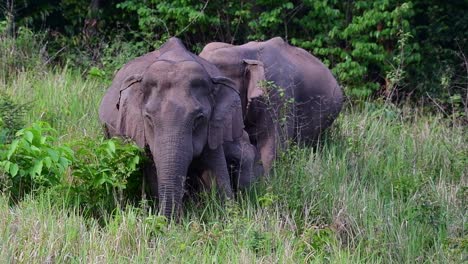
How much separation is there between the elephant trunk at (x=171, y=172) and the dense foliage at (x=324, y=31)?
5.86m

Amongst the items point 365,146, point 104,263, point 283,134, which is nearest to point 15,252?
point 104,263

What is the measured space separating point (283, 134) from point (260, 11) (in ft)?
18.9

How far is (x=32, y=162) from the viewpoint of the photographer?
8805 millimetres

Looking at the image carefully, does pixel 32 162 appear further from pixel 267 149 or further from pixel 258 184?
pixel 267 149

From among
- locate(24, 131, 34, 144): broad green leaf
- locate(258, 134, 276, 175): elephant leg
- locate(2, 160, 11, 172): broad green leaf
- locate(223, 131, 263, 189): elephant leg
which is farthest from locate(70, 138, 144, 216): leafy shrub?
locate(258, 134, 276, 175): elephant leg

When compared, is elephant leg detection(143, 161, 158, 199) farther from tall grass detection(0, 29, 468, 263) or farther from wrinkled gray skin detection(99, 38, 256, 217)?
tall grass detection(0, 29, 468, 263)

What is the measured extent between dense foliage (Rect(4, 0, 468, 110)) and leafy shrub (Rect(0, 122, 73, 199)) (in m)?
5.49

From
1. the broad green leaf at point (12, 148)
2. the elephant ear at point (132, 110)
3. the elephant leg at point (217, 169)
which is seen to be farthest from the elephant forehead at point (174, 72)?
the broad green leaf at point (12, 148)

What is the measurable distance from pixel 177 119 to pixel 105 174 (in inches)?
29.6

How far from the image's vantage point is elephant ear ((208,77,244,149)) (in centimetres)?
918

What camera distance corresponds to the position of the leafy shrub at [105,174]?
880cm

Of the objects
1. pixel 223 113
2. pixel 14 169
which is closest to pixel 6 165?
pixel 14 169

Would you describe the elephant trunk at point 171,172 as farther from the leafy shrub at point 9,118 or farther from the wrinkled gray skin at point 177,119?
the leafy shrub at point 9,118

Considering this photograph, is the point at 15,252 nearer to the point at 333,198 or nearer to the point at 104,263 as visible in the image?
the point at 104,263
